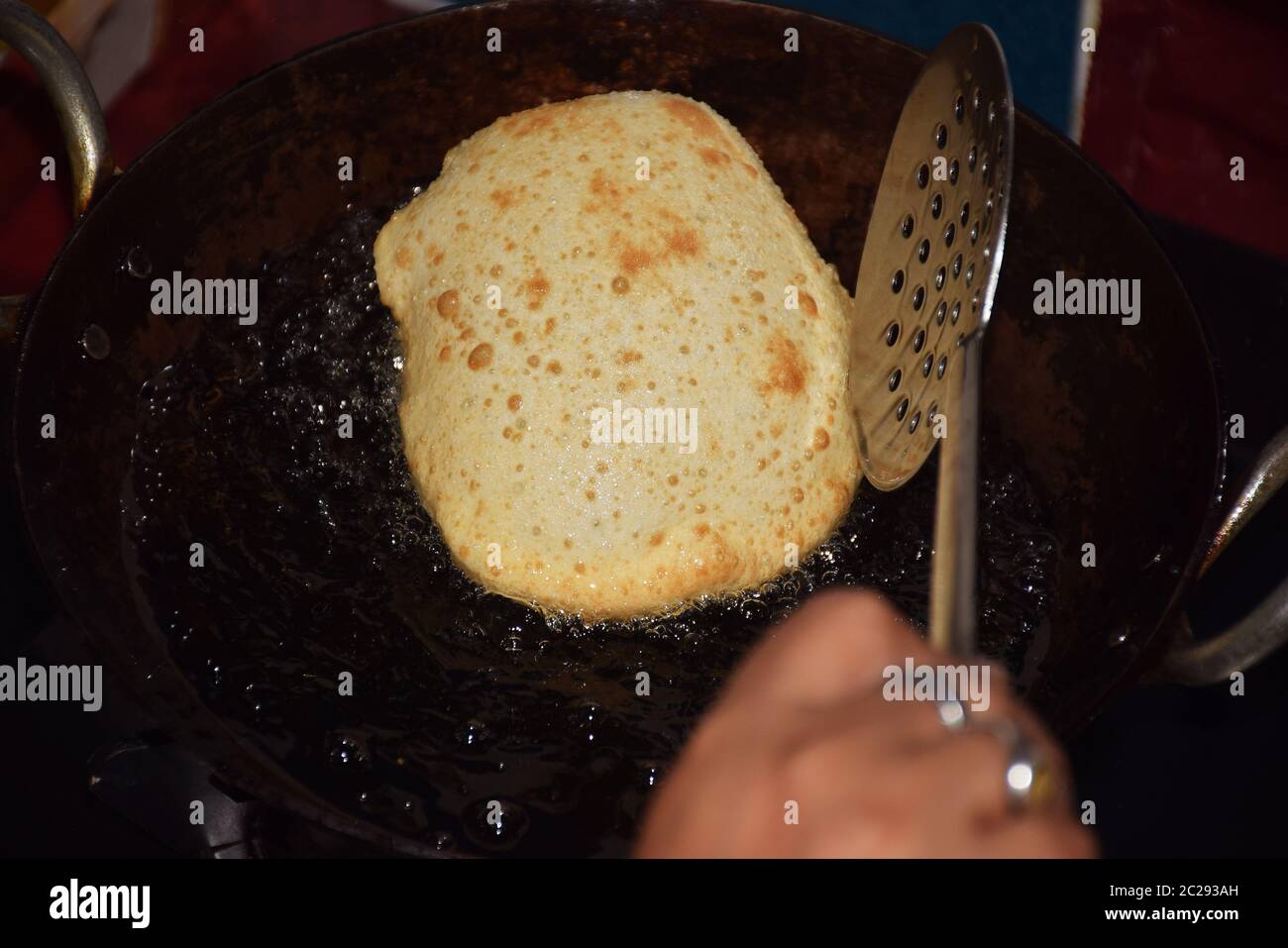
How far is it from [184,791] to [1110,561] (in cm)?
89

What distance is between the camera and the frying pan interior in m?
1.04

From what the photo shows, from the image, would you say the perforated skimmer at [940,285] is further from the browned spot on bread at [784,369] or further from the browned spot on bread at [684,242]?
the browned spot on bread at [684,242]

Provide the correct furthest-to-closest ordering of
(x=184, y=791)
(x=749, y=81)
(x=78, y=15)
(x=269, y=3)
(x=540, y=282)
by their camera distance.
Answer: (x=269, y=3), (x=78, y=15), (x=749, y=81), (x=540, y=282), (x=184, y=791)

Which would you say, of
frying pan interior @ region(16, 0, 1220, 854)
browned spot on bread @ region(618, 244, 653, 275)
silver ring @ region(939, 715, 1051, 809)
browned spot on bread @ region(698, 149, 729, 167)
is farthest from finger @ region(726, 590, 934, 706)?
browned spot on bread @ region(698, 149, 729, 167)

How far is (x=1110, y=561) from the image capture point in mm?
1114

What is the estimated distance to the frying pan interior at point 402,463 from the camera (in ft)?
3.40

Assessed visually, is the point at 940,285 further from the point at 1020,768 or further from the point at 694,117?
the point at 1020,768

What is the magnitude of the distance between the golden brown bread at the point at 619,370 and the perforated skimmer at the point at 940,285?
0.06m

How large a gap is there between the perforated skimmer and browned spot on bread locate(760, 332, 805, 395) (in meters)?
0.07

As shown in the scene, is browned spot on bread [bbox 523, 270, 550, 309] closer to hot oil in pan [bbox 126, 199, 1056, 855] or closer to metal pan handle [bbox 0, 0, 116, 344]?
hot oil in pan [bbox 126, 199, 1056, 855]

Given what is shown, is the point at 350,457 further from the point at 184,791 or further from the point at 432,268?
the point at 184,791

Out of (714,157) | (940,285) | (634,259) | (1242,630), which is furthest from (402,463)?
(1242,630)

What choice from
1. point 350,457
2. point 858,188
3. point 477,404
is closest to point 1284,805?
point 858,188

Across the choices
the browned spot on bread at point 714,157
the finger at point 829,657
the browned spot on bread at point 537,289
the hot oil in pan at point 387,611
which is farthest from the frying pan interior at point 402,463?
the finger at point 829,657
